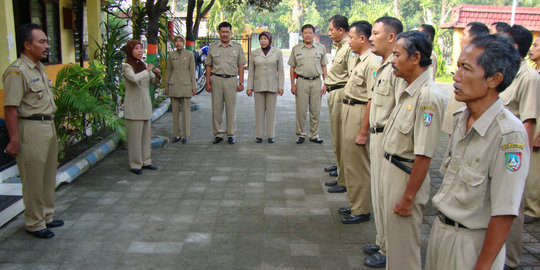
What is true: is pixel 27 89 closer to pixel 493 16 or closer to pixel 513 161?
pixel 513 161

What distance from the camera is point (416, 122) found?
8.54ft

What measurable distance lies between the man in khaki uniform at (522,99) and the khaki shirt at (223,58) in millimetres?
4526

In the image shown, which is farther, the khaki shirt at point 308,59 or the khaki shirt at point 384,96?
the khaki shirt at point 308,59

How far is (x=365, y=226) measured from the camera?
13.9 ft

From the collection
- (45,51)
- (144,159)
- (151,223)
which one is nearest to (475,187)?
(151,223)

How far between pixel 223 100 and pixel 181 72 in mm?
841

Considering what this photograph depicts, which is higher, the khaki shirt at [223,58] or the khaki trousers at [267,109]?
the khaki shirt at [223,58]

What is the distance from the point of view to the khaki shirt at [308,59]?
23.9ft

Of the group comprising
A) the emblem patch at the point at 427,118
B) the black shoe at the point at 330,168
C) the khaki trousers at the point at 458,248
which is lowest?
the black shoe at the point at 330,168

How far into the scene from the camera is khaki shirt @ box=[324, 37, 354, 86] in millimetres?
5367

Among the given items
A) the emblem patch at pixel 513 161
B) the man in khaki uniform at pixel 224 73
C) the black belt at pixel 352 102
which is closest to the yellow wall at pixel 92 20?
the man in khaki uniform at pixel 224 73

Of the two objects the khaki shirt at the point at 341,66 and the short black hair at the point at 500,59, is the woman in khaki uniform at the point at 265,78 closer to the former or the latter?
the khaki shirt at the point at 341,66

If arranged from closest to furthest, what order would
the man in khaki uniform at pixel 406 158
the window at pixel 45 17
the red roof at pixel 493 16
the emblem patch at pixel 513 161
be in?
the emblem patch at pixel 513 161 < the man in khaki uniform at pixel 406 158 < the window at pixel 45 17 < the red roof at pixel 493 16

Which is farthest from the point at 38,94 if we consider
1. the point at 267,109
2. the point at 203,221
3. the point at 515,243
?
the point at 267,109
